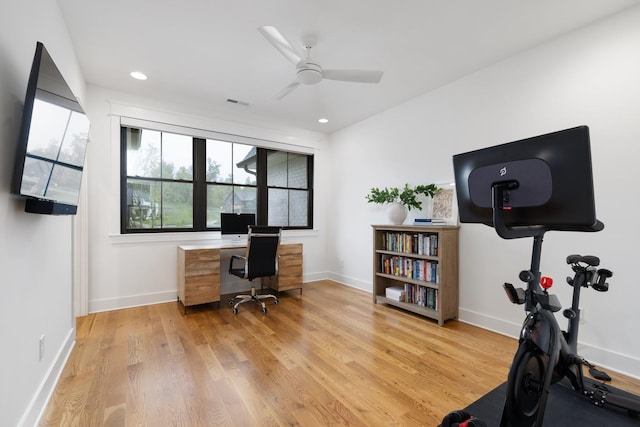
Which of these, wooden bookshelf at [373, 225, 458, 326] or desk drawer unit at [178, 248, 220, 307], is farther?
desk drawer unit at [178, 248, 220, 307]

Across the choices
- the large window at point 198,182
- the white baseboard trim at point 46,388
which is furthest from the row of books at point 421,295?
the white baseboard trim at point 46,388

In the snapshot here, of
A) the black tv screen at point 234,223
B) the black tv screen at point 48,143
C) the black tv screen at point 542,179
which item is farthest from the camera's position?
the black tv screen at point 234,223

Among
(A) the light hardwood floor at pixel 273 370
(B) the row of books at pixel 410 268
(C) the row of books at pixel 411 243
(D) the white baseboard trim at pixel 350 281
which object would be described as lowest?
(A) the light hardwood floor at pixel 273 370

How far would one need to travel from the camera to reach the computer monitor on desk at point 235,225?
159 inches

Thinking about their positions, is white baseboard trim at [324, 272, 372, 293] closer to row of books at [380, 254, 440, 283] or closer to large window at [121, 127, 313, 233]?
row of books at [380, 254, 440, 283]

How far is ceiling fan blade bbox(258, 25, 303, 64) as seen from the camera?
6.74ft

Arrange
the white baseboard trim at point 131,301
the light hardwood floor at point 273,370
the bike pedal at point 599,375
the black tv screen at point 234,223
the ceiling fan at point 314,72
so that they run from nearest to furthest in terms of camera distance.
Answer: the light hardwood floor at point 273,370 → the bike pedal at point 599,375 → the ceiling fan at point 314,72 → the white baseboard trim at point 131,301 → the black tv screen at point 234,223

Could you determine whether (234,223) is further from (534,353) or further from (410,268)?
(534,353)

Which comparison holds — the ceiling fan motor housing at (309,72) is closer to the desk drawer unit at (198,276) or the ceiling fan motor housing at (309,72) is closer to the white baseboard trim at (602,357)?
the desk drawer unit at (198,276)

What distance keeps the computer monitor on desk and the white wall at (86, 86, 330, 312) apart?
249 millimetres

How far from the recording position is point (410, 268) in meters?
3.49

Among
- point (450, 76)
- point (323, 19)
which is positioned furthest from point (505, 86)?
point (323, 19)

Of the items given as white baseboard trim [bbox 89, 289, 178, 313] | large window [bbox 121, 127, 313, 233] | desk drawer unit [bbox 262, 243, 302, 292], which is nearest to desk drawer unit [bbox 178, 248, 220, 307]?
white baseboard trim [bbox 89, 289, 178, 313]

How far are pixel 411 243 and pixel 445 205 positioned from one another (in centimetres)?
59
